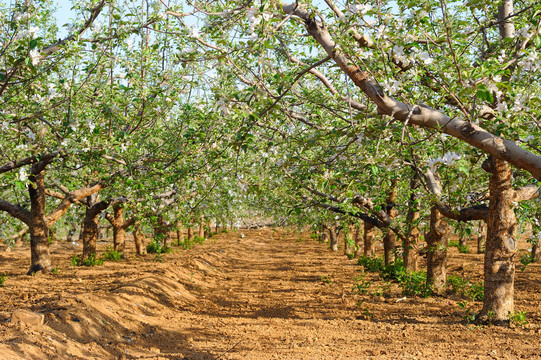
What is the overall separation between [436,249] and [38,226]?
1043 centimetres

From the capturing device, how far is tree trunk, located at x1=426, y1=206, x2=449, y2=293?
429 inches

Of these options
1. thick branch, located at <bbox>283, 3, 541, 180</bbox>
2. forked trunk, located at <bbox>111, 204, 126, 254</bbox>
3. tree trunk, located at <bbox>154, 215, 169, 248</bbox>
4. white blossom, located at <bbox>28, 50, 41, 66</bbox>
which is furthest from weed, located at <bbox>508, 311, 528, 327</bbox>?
forked trunk, located at <bbox>111, 204, 126, 254</bbox>

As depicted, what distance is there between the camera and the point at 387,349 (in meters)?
6.88

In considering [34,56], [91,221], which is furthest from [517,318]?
[91,221]

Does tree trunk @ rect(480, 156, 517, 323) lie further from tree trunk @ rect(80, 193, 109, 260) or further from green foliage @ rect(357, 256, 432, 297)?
tree trunk @ rect(80, 193, 109, 260)

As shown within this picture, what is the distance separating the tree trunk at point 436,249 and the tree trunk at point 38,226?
1001cm

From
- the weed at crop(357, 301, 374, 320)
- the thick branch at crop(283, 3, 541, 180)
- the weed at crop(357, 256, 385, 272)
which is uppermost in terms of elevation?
the thick branch at crop(283, 3, 541, 180)

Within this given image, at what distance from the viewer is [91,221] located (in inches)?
671

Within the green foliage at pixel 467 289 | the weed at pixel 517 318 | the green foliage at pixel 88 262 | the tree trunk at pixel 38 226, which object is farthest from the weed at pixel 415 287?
the green foliage at pixel 88 262

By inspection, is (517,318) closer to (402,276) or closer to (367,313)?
(367,313)

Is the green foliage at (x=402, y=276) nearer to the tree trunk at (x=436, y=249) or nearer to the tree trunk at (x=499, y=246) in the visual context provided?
the tree trunk at (x=436, y=249)

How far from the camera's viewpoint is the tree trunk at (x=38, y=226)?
43.7 ft

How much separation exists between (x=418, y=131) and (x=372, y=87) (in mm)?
1877

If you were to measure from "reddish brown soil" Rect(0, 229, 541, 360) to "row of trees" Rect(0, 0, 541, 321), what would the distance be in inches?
52.0
